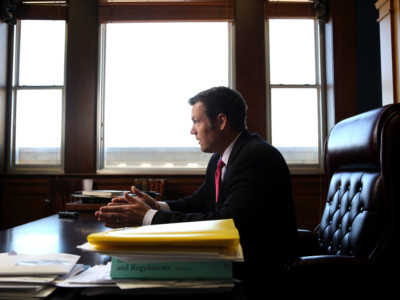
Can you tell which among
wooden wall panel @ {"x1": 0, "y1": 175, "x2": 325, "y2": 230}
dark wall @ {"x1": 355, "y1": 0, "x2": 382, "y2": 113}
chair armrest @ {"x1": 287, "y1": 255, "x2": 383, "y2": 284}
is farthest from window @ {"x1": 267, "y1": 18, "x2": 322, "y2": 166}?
chair armrest @ {"x1": 287, "y1": 255, "x2": 383, "y2": 284}

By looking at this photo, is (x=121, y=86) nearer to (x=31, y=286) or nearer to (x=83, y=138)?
(x=83, y=138)

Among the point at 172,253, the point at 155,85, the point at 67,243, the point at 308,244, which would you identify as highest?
the point at 155,85

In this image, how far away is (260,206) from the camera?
49.5 inches

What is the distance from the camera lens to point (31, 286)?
1.77ft

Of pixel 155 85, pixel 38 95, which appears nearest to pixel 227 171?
pixel 155 85

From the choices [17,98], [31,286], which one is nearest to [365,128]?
[31,286]

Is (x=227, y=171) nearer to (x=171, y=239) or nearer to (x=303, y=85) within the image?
(x=171, y=239)

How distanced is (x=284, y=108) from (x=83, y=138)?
225 centimetres

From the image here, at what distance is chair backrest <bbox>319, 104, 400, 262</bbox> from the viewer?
1.09m

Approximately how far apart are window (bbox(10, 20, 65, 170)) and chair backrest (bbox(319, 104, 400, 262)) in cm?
315

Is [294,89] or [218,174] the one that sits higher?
[294,89]

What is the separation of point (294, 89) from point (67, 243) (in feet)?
10.7

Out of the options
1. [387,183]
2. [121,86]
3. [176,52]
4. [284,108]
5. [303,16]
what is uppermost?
[303,16]

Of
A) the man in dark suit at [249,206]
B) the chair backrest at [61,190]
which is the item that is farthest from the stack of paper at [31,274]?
the chair backrest at [61,190]
